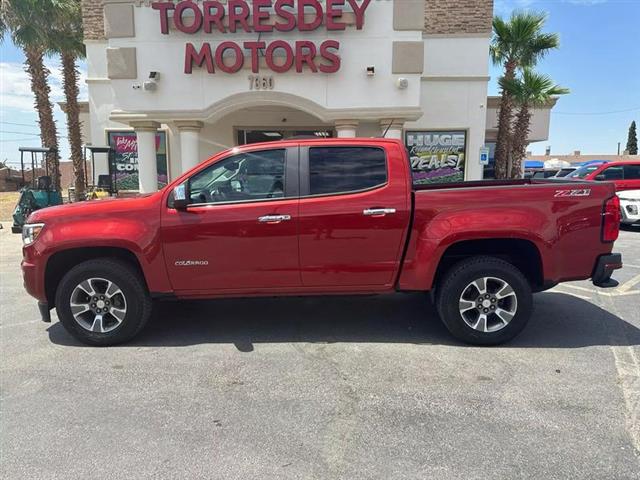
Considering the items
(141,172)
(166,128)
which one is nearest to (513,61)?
(166,128)

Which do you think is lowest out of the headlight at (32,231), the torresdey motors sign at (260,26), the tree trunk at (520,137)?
the headlight at (32,231)

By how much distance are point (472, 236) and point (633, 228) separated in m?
→ 11.6

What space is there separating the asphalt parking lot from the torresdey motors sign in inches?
325

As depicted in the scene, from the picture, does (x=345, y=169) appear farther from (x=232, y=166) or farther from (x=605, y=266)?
(x=605, y=266)

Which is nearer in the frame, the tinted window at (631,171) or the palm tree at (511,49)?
the tinted window at (631,171)

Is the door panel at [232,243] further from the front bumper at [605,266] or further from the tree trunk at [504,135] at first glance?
the tree trunk at [504,135]

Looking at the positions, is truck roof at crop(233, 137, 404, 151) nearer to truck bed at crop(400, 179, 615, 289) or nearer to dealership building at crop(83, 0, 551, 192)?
truck bed at crop(400, 179, 615, 289)

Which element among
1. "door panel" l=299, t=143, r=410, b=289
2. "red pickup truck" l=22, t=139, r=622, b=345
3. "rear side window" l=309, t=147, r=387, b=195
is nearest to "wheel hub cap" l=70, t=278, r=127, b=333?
"red pickup truck" l=22, t=139, r=622, b=345

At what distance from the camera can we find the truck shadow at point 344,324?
4734 mm

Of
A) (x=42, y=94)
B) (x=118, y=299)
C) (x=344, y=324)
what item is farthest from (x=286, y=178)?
(x=42, y=94)

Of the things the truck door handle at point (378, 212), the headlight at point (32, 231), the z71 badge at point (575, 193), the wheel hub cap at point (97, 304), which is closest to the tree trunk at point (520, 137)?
the z71 badge at point (575, 193)

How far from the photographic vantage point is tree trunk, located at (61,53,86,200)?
58.0 ft

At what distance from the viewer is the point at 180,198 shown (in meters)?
4.38

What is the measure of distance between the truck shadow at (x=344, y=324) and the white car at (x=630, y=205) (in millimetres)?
8164
